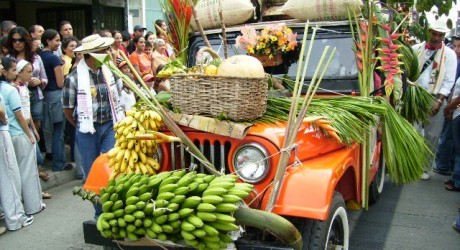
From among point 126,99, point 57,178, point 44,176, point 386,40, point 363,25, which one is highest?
point 363,25

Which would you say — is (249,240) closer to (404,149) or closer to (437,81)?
(404,149)

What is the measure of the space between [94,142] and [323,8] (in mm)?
2717

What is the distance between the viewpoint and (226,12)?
475cm

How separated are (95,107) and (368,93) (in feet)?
9.02

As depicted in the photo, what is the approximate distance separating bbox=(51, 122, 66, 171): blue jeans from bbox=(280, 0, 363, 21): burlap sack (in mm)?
4050

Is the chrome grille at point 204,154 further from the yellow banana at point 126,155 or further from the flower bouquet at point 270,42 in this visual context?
the flower bouquet at point 270,42

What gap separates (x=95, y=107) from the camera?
16.3 ft

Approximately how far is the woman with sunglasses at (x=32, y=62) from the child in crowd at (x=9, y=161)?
57.3 inches

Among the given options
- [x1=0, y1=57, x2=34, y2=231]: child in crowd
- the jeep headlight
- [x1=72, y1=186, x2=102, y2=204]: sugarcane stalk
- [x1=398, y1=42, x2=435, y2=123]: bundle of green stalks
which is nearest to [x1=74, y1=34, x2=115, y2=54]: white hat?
[x1=0, y1=57, x2=34, y2=231]: child in crowd

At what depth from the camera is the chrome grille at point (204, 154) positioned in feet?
10.5

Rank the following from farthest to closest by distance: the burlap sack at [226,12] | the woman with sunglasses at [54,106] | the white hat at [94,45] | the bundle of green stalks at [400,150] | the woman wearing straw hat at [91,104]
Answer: the woman with sunglasses at [54,106] → the woman wearing straw hat at [91,104] → the burlap sack at [226,12] → the white hat at [94,45] → the bundle of green stalks at [400,150]

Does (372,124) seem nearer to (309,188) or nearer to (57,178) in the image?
(309,188)

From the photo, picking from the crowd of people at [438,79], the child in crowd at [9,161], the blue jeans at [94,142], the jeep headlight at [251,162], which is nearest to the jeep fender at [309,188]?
the jeep headlight at [251,162]

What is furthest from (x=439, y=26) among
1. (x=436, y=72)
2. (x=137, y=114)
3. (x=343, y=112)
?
(x=137, y=114)
